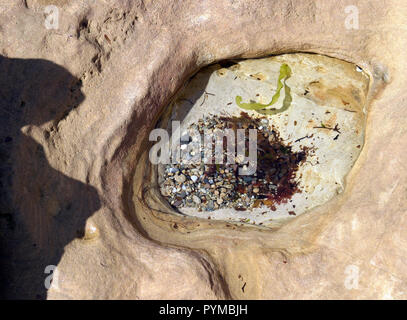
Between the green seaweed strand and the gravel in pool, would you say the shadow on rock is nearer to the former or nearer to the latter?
the gravel in pool

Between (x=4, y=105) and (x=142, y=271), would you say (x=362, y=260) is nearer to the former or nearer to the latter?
(x=142, y=271)

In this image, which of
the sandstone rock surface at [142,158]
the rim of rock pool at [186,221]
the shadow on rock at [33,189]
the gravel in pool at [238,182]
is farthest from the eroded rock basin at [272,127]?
the shadow on rock at [33,189]

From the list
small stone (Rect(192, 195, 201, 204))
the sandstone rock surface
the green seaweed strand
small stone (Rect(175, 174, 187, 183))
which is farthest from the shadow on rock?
the green seaweed strand

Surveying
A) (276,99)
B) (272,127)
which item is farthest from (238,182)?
(276,99)

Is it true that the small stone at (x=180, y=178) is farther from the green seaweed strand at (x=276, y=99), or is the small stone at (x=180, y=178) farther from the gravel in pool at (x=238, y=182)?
the green seaweed strand at (x=276, y=99)

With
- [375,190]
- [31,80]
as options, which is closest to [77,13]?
[31,80]

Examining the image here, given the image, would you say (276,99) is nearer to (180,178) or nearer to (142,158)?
(180,178)
